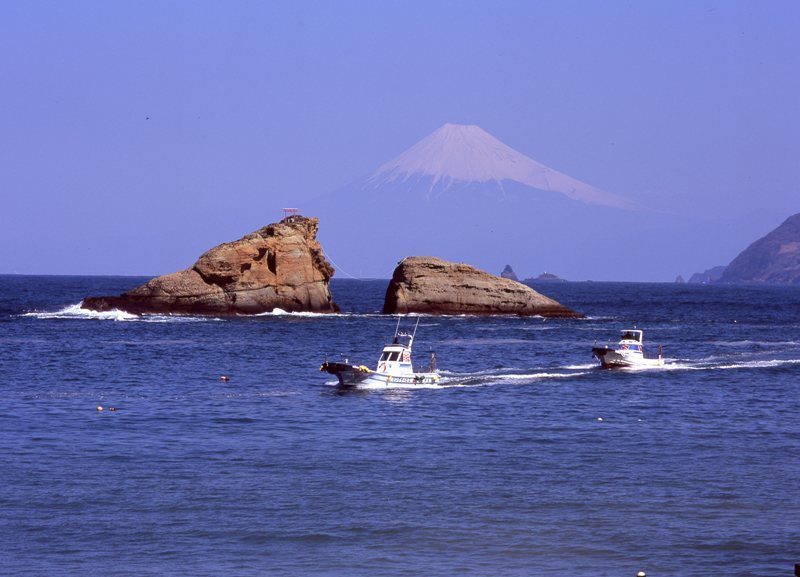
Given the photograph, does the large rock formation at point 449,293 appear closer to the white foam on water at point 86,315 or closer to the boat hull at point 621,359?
the white foam on water at point 86,315

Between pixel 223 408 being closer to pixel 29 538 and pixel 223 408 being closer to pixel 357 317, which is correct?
pixel 29 538

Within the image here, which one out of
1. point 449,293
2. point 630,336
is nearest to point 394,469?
point 630,336

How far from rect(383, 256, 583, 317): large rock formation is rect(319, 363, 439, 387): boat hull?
64080 millimetres

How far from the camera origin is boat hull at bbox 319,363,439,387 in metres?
64.0

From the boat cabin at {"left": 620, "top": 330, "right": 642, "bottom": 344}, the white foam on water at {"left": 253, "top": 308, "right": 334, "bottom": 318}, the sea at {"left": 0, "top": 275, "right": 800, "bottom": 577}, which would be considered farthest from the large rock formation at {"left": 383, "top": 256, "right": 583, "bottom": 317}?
the boat cabin at {"left": 620, "top": 330, "right": 642, "bottom": 344}

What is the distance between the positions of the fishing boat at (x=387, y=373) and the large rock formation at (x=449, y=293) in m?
63.3

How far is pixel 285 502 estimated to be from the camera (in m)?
34.8

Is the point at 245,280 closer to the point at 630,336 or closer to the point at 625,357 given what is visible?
the point at 630,336

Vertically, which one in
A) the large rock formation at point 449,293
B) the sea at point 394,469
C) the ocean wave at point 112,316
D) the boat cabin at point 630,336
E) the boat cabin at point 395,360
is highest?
the large rock formation at point 449,293

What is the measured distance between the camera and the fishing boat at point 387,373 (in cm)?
6412

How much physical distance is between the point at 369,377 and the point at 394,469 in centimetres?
2514

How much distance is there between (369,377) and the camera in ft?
213

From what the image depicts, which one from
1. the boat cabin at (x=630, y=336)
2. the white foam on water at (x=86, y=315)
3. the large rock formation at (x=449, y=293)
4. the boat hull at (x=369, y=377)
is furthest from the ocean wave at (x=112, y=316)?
the boat hull at (x=369, y=377)

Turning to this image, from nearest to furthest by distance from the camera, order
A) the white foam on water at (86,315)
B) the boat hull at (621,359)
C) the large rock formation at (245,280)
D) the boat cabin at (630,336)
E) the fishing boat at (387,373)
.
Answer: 1. the fishing boat at (387,373)
2. the boat hull at (621,359)
3. the boat cabin at (630,336)
4. the large rock formation at (245,280)
5. the white foam on water at (86,315)
